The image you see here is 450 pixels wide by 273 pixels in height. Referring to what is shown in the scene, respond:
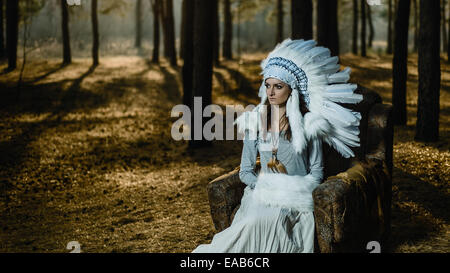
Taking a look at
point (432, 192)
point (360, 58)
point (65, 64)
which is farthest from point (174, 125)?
point (360, 58)

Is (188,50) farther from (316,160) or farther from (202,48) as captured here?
(316,160)

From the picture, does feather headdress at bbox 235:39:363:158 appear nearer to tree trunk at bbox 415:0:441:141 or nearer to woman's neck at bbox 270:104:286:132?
woman's neck at bbox 270:104:286:132

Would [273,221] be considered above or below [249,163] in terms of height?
below

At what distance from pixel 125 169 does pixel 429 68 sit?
6695 mm

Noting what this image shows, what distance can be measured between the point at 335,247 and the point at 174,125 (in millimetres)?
10334

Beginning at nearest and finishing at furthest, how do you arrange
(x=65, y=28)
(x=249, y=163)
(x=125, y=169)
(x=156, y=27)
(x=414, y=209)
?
1. (x=249, y=163)
2. (x=414, y=209)
3. (x=125, y=169)
4. (x=65, y=28)
5. (x=156, y=27)

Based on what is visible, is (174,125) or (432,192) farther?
(174,125)

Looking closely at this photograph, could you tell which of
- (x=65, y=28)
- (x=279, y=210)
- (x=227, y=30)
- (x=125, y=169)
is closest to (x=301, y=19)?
(x=125, y=169)

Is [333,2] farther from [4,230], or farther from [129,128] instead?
[4,230]

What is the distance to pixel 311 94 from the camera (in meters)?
4.16

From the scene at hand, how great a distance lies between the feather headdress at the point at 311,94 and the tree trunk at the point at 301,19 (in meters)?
4.87

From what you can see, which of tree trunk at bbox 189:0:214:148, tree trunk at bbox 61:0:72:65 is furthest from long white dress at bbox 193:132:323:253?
tree trunk at bbox 61:0:72:65

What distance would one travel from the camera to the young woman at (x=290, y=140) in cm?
387

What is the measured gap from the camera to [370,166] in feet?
15.9
